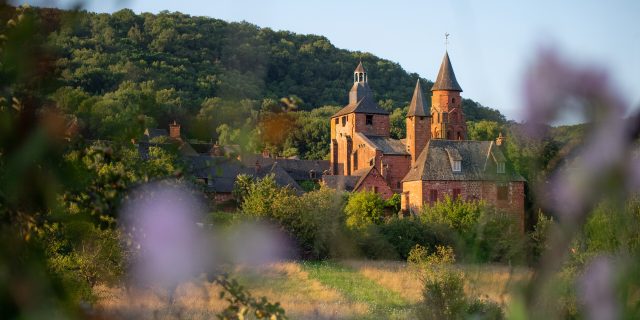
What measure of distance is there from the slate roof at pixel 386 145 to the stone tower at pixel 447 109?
2699 millimetres

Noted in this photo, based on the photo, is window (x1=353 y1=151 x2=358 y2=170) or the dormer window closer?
the dormer window

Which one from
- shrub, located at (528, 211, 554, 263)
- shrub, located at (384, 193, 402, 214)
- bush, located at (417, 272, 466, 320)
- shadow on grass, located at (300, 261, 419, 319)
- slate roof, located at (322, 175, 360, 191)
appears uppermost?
shrub, located at (528, 211, 554, 263)

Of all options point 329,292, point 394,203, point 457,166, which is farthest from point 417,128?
point 329,292

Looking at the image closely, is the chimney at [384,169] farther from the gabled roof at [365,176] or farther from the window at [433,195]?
the window at [433,195]

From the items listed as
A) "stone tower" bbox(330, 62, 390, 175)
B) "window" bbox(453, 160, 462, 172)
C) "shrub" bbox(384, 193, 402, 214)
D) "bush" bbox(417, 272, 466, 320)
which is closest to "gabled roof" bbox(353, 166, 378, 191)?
"shrub" bbox(384, 193, 402, 214)

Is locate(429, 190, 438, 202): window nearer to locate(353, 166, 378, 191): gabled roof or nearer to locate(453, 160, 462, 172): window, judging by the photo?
locate(453, 160, 462, 172): window

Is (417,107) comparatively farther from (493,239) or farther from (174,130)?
(493,239)

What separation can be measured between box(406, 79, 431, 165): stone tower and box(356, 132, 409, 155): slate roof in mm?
691

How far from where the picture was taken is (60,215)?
221 centimetres

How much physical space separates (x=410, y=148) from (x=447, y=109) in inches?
183

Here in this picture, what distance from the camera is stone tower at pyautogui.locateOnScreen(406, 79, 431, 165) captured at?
168ft

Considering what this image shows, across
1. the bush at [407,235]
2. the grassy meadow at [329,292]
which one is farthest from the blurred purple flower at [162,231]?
the bush at [407,235]

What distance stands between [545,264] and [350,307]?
1463cm

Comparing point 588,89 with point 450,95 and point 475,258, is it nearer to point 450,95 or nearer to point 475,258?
point 475,258
